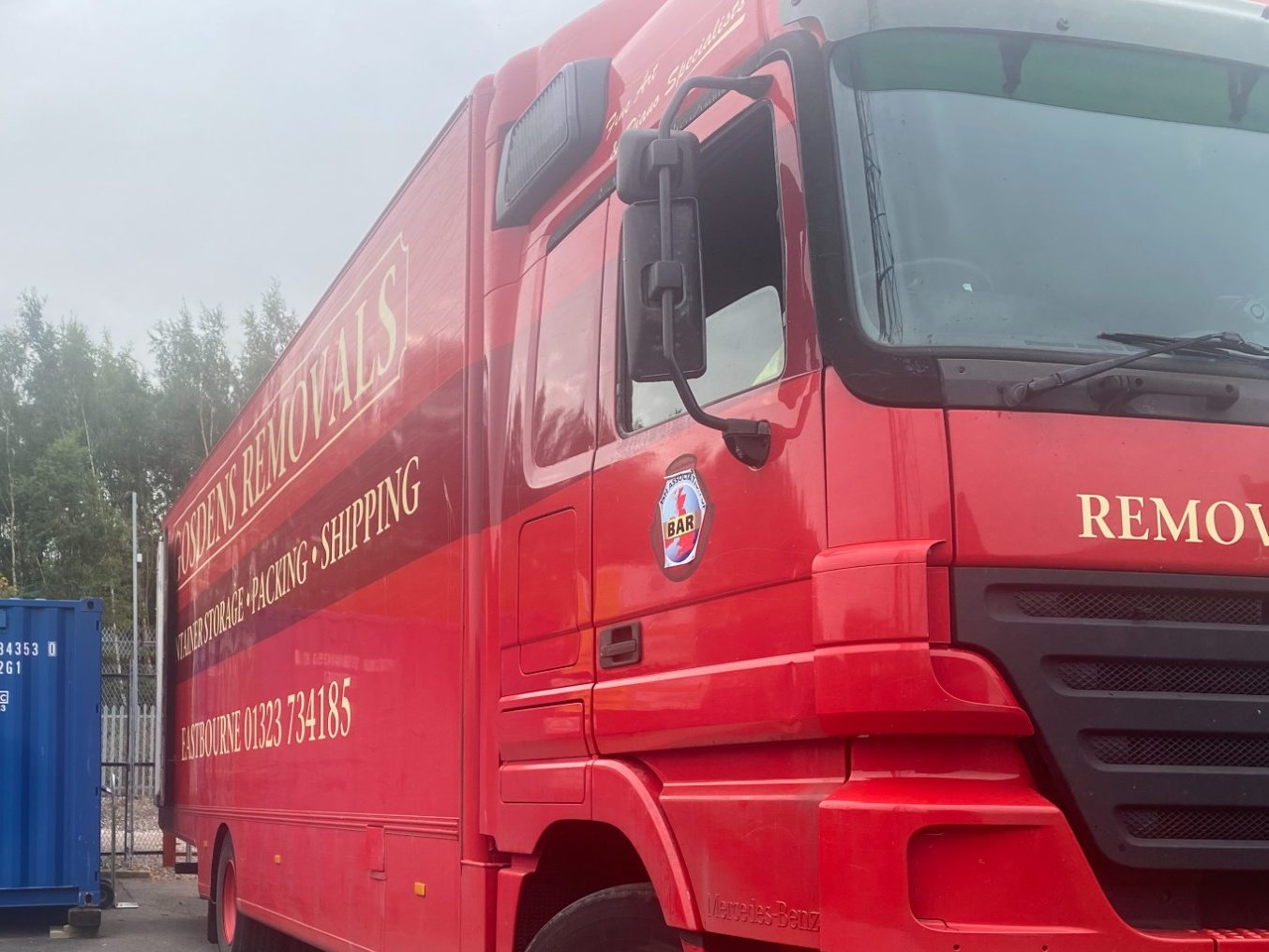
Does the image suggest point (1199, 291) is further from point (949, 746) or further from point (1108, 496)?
point (949, 746)

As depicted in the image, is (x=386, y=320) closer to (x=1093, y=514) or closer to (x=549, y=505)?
A: (x=549, y=505)

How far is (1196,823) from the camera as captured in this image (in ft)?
8.91

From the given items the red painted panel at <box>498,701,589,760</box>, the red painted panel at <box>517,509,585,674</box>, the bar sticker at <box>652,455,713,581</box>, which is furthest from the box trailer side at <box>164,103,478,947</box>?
the bar sticker at <box>652,455,713,581</box>

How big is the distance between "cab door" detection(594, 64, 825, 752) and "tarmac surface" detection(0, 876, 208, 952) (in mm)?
8299

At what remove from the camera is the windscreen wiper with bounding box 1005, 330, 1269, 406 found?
2.74m

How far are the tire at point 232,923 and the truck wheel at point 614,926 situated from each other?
5035 mm

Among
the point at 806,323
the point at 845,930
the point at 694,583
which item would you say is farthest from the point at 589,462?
the point at 845,930

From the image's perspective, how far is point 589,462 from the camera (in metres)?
3.90

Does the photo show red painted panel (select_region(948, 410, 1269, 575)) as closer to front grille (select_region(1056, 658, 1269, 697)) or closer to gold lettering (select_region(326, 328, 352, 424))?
A: front grille (select_region(1056, 658, 1269, 697))

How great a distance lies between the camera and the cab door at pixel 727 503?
117 inches

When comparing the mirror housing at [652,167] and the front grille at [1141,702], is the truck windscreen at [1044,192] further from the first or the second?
the front grille at [1141,702]

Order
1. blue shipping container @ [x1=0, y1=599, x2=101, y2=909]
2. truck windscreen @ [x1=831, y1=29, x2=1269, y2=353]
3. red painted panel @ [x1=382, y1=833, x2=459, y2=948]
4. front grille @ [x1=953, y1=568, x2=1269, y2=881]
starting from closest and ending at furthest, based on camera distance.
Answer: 1. front grille @ [x1=953, y1=568, x2=1269, y2=881]
2. truck windscreen @ [x1=831, y1=29, x2=1269, y2=353]
3. red painted panel @ [x1=382, y1=833, x2=459, y2=948]
4. blue shipping container @ [x1=0, y1=599, x2=101, y2=909]

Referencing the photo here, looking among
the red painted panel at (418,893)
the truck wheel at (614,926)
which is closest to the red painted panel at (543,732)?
the truck wheel at (614,926)

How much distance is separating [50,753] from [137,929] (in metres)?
1.66
